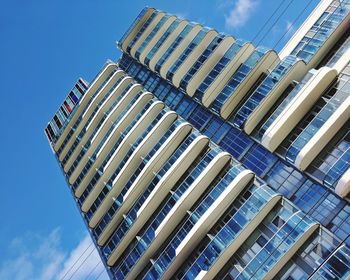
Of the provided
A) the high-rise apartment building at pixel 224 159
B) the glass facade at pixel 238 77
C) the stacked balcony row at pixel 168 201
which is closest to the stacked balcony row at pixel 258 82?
the glass facade at pixel 238 77

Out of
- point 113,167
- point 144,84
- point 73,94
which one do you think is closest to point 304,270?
point 113,167

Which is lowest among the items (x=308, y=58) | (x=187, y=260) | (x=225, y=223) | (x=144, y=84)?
(x=187, y=260)

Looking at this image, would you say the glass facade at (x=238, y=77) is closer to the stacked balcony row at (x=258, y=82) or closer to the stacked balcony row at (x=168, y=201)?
the stacked balcony row at (x=258, y=82)

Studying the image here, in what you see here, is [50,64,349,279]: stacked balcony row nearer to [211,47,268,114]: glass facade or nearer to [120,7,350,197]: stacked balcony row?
[120,7,350,197]: stacked balcony row

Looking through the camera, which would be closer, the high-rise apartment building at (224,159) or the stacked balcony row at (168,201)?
the high-rise apartment building at (224,159)

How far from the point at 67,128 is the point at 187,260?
33.3m

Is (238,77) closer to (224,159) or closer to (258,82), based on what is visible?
(258,82)

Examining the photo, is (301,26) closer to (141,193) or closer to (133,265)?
(141,193)

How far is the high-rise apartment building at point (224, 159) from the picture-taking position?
3039 centimetres

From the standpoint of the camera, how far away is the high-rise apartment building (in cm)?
3039

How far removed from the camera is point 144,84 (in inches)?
2343

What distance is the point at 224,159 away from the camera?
37969 millimetres

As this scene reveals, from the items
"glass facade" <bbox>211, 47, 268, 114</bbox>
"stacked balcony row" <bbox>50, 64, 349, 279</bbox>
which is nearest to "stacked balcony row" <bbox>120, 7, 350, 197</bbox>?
"glass facade" <bbox>211, 47, 268, 114</bbox>

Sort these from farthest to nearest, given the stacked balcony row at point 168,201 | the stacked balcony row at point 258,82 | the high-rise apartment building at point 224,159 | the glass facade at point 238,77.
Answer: the glass facade at point 238,77 → the stacked balcony row at point 168,201 → the stacked balcony row at point 258,82 → the high-rise apartment building at point 224,159
